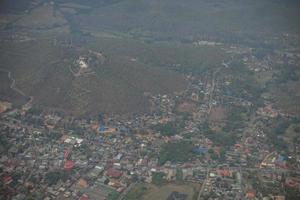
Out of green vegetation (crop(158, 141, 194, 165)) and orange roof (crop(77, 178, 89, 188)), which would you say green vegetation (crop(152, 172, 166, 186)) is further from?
orange roof (crop(77, 178, 89, 188))

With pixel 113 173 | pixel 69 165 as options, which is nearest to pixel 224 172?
pixel 113 173

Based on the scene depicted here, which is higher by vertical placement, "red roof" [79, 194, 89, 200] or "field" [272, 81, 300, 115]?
"field" [272, 81, 300, 115]

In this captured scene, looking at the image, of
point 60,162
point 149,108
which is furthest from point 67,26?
point 60,162

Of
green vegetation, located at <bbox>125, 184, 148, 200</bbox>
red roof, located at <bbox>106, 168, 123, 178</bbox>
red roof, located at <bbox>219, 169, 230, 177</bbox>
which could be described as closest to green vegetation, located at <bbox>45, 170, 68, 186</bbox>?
red roof, located at <bbox>106, 168, 123, 178</bbox>

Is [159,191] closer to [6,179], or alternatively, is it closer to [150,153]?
[150,153]

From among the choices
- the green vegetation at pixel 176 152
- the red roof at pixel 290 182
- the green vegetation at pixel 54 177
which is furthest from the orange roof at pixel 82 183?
the red roof at pixel 290 182
